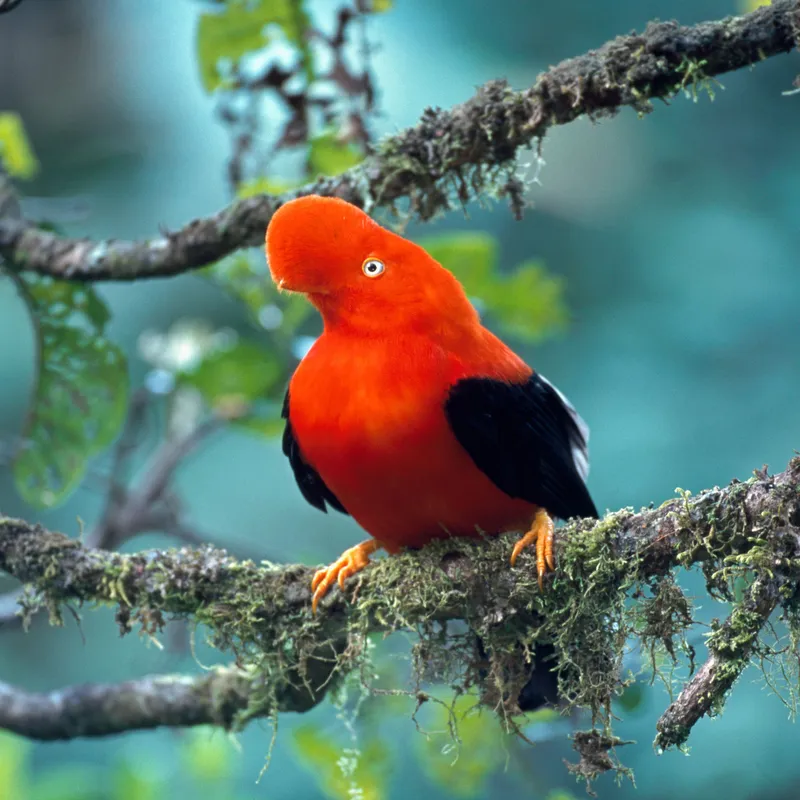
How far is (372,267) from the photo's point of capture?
1698mm

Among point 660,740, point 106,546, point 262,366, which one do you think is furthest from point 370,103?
point 660,740

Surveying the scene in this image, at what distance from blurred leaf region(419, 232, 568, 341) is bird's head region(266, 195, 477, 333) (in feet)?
3.87

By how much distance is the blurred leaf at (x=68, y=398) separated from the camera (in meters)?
2.50

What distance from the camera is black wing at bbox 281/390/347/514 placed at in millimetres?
1917

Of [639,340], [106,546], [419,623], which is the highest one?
[639,340]

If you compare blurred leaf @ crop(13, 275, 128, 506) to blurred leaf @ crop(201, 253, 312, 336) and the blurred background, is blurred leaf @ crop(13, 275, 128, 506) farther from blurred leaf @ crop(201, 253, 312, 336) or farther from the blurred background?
blurred leaf @ crop(201, 253, 312, 336)

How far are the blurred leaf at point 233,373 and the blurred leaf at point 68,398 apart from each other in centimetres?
50

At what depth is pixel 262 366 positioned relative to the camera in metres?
3.08

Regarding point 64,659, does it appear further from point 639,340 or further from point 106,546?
point 639,340

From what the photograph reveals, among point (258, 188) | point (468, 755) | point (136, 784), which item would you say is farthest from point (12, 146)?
Answer: point (136, 784)

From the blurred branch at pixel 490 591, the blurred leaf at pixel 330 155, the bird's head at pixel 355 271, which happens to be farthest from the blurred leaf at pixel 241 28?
the blurred branch at pixel 490 591

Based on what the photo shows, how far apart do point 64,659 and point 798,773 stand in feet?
13.4

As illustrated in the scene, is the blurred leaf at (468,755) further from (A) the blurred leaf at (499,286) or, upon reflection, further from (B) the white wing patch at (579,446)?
(A) the blurred leaf at (499,286)

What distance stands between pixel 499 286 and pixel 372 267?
1.42m
